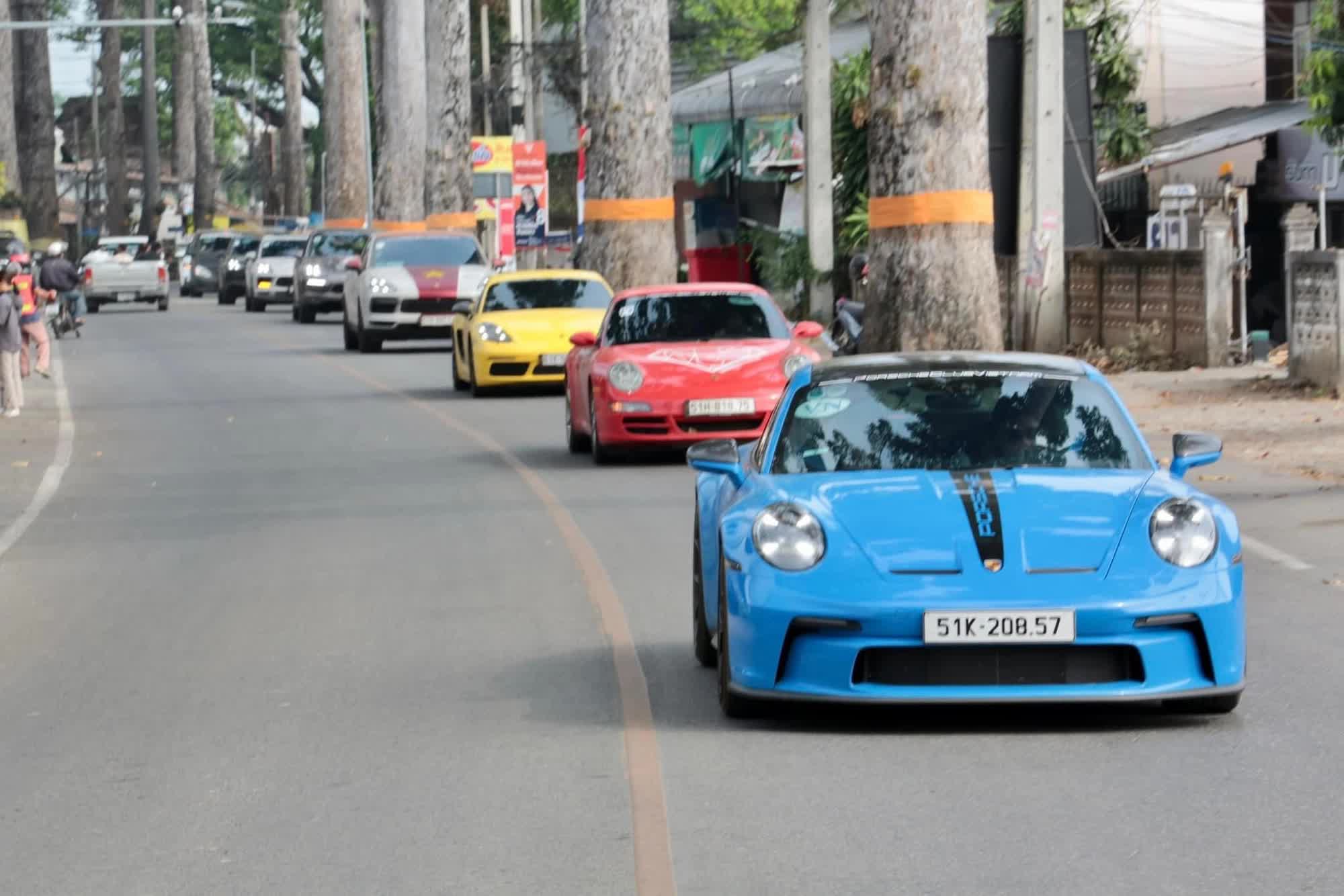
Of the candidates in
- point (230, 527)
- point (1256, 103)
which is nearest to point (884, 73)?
point (230, 527)

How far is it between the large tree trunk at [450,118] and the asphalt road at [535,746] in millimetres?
40098

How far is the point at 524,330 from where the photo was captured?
27.3m

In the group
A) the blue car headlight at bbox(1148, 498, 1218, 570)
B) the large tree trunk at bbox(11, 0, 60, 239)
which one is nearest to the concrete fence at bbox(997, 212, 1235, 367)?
the blue car headlight at bbox(1148, 498, 1218, 570)

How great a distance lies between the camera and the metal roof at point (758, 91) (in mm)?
44031

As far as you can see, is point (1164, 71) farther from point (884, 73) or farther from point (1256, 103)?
point (884, 73)

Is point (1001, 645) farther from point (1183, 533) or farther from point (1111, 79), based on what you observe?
point (1111, 79)

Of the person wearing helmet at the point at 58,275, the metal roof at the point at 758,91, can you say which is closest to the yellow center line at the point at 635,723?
the metal roof at the point at 758,91

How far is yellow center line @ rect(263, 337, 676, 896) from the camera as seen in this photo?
644 centimetres

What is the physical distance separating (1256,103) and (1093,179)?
13.2m

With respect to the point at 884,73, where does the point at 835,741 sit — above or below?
below

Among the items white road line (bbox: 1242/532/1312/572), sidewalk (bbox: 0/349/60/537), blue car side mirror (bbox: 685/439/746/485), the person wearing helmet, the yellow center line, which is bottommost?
sidewalk (bbox: 0/349/60/537)

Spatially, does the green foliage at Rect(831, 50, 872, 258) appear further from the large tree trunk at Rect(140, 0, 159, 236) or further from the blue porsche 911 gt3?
the large tree trunk at Rect(140, 0, 159, 236)

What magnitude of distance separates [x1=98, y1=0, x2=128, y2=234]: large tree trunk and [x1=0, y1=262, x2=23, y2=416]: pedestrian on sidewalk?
6417 cm

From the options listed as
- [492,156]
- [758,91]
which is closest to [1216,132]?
[758,91]
